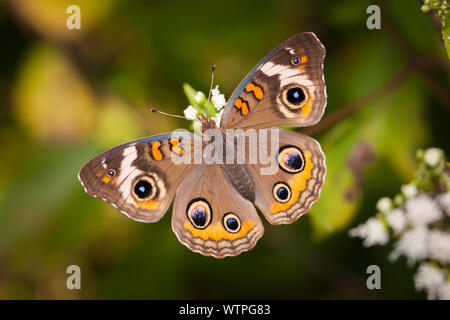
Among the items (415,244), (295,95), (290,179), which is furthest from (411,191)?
(295,95)

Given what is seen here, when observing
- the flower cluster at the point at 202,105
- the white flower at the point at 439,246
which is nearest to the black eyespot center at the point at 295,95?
the flower cluster at the point at 202,105

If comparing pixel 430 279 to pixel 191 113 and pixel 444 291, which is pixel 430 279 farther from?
pixel 191 113

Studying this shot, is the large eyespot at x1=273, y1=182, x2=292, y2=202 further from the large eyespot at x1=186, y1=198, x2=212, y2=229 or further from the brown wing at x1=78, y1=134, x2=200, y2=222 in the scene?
the brown wing at x1=78, y1=134, x2=200, y2=222

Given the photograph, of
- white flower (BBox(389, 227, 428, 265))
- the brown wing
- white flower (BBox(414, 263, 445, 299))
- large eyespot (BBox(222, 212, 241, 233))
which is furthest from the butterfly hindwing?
white flower (BBox(414, 263, 445, 299))

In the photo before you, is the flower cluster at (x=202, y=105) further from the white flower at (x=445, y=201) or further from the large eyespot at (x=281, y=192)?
the white flower at (x=445, y=201)

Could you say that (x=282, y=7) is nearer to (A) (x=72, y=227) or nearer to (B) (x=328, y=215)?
(B) (x=328, y=215)
